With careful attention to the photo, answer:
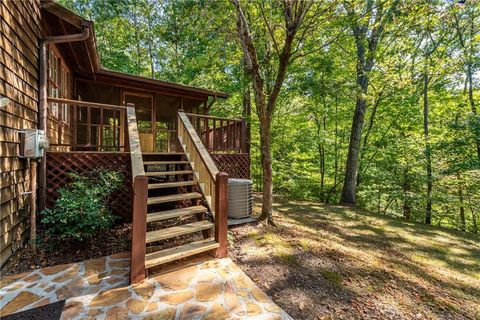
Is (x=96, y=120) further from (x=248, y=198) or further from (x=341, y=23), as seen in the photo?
(x=341, y=23)

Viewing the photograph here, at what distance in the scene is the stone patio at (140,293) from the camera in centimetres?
221

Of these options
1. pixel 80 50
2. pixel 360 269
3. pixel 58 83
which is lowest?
pixel 360 269

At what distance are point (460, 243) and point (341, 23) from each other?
210 inches

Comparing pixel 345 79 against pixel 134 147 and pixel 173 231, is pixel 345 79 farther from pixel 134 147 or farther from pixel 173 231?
pixel 173 231

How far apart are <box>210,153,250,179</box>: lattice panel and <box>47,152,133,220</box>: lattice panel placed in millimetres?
2047

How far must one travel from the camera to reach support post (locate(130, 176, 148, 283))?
2.60 meters

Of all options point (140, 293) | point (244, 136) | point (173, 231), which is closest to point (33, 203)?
point (173, 231)

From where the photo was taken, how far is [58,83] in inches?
203

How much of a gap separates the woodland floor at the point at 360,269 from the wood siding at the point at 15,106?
301 cm

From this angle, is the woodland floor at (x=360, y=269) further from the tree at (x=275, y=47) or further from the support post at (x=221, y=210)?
the tree at (x=275, y=47)

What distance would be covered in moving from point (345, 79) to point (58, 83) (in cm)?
774

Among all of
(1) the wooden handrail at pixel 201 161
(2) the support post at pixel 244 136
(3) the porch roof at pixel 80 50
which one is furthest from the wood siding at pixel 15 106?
(2) the support post at pixel 244 136

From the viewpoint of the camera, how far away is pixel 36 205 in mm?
3623

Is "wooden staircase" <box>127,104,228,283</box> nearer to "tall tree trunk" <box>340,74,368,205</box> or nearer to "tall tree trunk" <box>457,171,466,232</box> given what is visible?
"tall tree trunk" <box>340,74,368,205</box>
